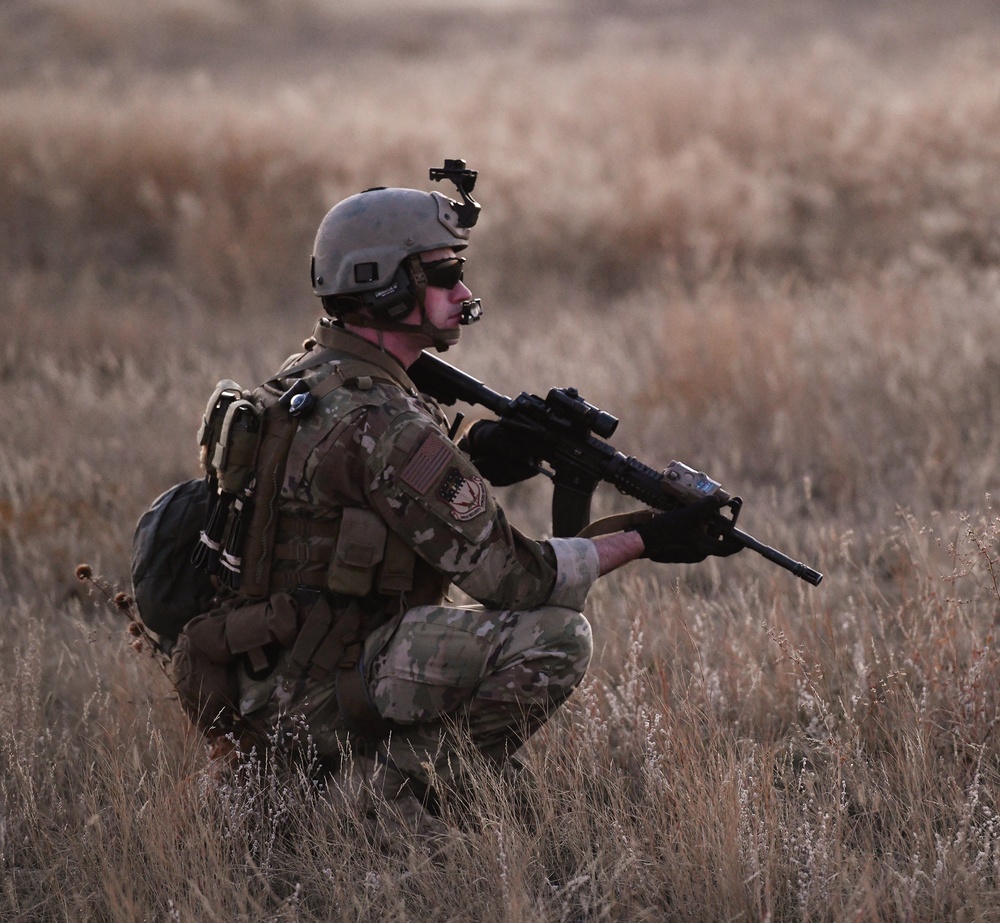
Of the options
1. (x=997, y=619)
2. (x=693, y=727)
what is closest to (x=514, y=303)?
(x=997, y=619)

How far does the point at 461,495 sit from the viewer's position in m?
3.11

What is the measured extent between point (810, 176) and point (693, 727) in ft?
29.7

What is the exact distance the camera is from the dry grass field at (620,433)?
311 centimetres

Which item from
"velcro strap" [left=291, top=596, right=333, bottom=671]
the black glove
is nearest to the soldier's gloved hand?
the black glove

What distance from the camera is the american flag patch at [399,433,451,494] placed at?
3.09 meters

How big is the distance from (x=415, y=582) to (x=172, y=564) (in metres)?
0.74

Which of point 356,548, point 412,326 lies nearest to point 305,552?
point 356,548

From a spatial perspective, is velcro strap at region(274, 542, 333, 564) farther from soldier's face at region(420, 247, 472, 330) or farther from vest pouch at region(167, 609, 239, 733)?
soldier's face at region(420, 247, 472, 330)

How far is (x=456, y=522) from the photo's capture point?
3.11m

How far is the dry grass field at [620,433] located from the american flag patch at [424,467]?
0.88 meters

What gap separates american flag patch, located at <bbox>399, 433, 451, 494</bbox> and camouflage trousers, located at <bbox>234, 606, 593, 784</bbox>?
43 cm

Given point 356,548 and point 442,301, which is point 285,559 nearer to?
point 356,548

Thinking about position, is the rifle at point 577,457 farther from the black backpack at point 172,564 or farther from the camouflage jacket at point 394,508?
the black backpack at point 172,564

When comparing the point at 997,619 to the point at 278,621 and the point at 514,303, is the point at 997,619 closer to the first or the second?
the point at 278,621
